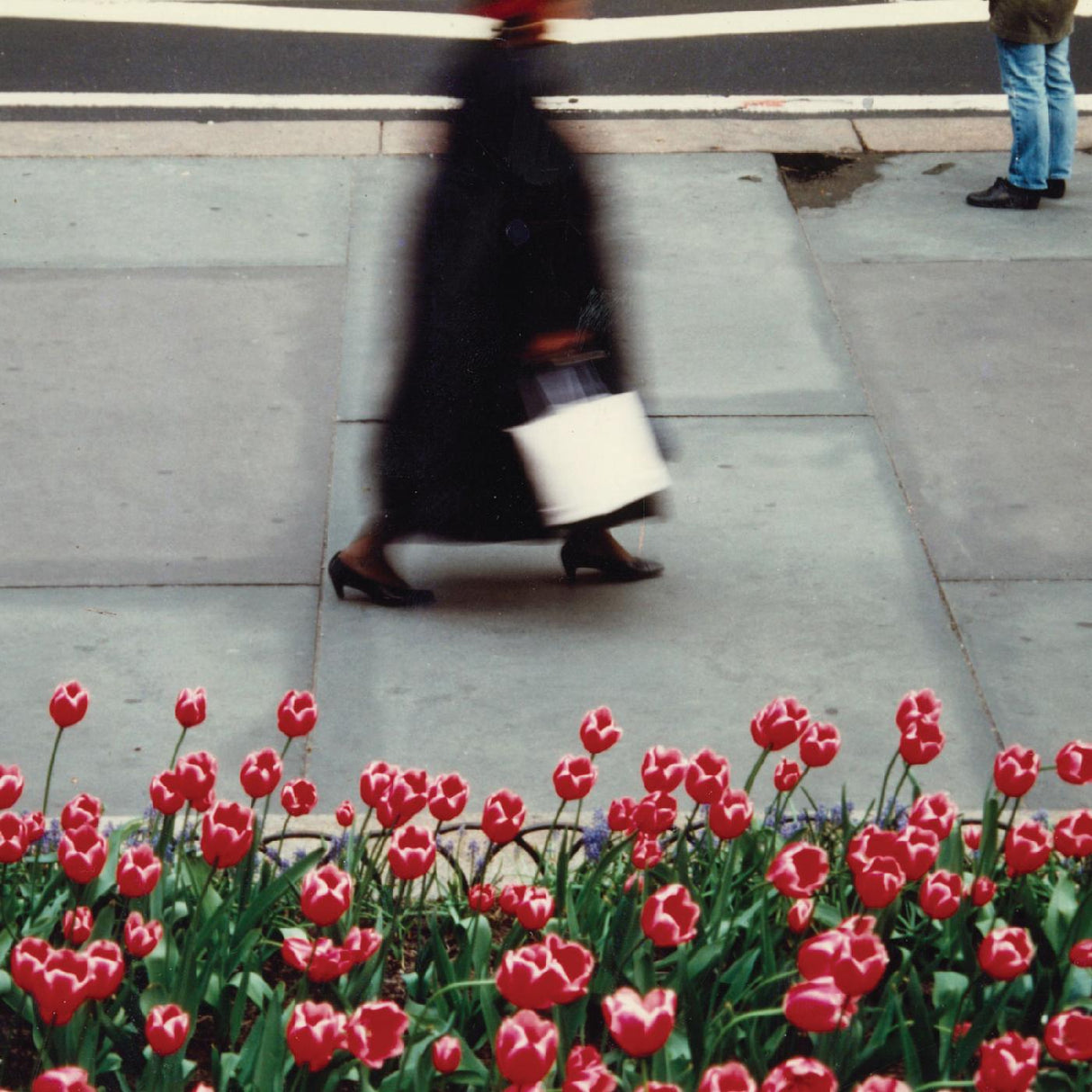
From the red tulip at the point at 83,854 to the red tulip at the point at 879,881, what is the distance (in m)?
0.98

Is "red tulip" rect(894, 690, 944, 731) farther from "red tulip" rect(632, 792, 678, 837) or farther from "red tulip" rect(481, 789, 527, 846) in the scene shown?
"red tulip" rect(481, 789, 527, 846)

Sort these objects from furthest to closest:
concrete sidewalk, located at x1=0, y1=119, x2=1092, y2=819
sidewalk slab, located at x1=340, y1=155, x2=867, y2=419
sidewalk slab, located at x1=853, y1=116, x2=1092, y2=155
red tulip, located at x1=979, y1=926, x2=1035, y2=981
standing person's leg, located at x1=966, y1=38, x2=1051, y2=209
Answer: sidewalk slab, located at x1=853, y1=116, x2=1092, y2=155
standing person's leg, located at x1=966, y1=38, x2=1051, y2=209
sidewalk slab, located at x1=340, y1=155, x2=867, y2=419
concrete sidewalk, located at x1=0, y1=119, x2=1092, y2=819
red tulip, located at x1=979, y1=926, x2=1035, y2=981

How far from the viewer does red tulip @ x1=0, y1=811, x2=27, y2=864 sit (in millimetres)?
2477

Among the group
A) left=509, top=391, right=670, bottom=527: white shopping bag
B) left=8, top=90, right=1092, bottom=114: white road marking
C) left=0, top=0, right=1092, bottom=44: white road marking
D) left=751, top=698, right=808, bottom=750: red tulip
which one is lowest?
left=751, top=698, right=808, bottom=750: red tulip

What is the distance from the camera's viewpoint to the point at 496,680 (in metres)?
4.43

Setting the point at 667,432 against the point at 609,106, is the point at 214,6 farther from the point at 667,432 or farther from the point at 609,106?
the point at 667,432

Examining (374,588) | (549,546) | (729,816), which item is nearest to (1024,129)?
(549,546)

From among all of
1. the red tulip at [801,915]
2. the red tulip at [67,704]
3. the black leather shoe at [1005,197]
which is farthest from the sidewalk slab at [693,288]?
the red tulip at [801,915]

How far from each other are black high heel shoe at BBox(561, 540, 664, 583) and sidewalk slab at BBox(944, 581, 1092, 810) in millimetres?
834

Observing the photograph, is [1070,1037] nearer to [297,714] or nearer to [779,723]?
[779,723]

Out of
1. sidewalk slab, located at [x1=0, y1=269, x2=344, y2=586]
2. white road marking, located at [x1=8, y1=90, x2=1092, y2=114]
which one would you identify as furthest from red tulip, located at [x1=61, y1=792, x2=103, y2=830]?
white road marking, located at [x1=8, y1=90, x2=1092, y2=114]

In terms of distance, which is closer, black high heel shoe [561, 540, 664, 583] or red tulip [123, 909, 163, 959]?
red tulip [123, 909, 163, 959]

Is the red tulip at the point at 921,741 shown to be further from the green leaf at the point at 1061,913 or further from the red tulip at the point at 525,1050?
the red tulip at the point at 525,1050

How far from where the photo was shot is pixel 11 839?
2488mm
